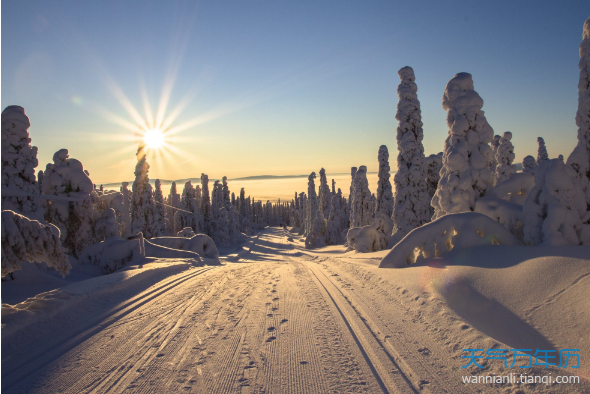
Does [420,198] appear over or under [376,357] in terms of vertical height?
over

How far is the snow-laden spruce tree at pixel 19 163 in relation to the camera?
13203 mm

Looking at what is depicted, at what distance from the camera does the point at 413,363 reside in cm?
391

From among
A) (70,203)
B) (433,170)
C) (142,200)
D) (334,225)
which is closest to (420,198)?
(433,170)

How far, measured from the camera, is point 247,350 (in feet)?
14.3

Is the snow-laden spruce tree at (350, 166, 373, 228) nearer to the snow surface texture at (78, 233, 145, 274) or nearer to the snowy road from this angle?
the snow surface texture at (78, 233, 145, 274)

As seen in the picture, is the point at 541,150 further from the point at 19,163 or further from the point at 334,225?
the point at 19,163

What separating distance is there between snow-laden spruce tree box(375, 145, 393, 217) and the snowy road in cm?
2332

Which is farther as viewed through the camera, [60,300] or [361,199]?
[361,199]

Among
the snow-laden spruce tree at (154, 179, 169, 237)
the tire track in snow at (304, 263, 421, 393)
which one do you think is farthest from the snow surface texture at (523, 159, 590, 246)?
the snow-laden spruce tree at (154, 179, 169, 237)

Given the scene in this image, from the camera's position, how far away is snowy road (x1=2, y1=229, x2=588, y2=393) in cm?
353

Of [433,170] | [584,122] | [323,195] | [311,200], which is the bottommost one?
[584,122]

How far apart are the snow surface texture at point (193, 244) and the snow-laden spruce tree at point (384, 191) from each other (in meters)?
16.1

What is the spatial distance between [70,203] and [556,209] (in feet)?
72.1

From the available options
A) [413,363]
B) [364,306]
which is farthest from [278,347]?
[364,306]
